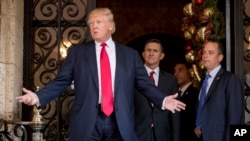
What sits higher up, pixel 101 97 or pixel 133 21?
pixel 133 21

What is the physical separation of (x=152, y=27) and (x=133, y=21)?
19.5 inches

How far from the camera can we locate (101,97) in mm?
4895

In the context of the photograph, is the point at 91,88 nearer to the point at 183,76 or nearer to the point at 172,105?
the point at 172,105

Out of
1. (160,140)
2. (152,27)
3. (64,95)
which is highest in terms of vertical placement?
(152,27)

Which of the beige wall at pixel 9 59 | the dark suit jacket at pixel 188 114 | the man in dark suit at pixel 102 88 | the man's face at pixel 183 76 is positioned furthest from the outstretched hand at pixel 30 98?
the man's face at pixel 183 76

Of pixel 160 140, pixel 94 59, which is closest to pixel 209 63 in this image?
pixel 160 140

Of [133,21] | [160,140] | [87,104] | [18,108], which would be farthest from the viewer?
[133,21]

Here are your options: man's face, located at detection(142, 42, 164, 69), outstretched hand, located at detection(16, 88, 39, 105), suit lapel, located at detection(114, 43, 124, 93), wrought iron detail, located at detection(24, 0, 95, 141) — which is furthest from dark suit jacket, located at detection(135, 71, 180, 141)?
outstretched hand, located at detection(16, 88, 39, 105)

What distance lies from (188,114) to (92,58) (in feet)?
7.70

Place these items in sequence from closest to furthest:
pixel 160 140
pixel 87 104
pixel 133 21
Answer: pixel 87 104 → pixel 160 140 → pixel 133 21

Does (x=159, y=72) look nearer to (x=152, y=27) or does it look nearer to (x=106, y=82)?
(x=106, y=82)

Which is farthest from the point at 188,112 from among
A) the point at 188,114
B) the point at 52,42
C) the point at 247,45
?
the point at 52,42

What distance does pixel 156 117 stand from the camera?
6.27 metres

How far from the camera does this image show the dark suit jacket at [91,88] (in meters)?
4.85
